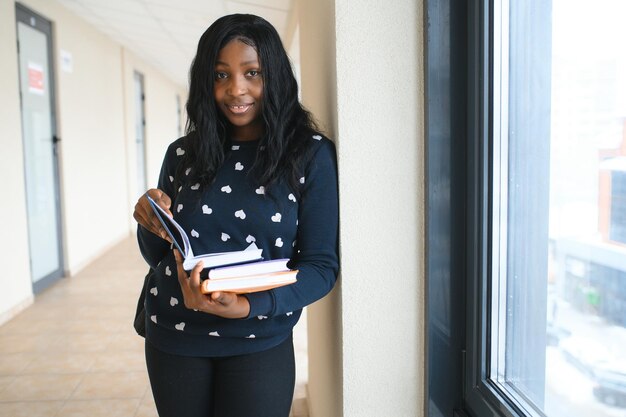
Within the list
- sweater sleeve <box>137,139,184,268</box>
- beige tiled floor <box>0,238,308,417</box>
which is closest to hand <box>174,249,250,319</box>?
sweater sleeve <box>137,139,184,268</box>

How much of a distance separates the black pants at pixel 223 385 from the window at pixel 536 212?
1.26 feet

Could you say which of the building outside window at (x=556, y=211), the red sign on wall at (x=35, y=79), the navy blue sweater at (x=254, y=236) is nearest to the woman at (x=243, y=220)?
the navy blue sweater at (x=254, y=236)

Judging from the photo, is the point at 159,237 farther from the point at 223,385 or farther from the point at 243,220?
the point at 223,385

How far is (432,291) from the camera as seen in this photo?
1293 mm

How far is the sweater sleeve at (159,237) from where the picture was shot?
135cm

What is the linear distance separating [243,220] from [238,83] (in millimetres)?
317

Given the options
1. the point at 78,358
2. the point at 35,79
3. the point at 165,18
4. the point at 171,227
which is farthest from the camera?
the point at 165,18

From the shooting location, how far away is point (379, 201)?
130cm

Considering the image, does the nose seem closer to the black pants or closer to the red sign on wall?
the black pants

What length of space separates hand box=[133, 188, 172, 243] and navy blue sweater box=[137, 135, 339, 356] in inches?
2.4

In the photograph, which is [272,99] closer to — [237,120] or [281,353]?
[237,120]

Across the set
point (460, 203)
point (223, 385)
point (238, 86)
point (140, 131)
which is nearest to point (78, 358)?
point (223, 385)

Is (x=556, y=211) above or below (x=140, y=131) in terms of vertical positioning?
below

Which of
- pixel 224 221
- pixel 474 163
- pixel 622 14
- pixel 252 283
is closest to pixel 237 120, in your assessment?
pixel 224 221
